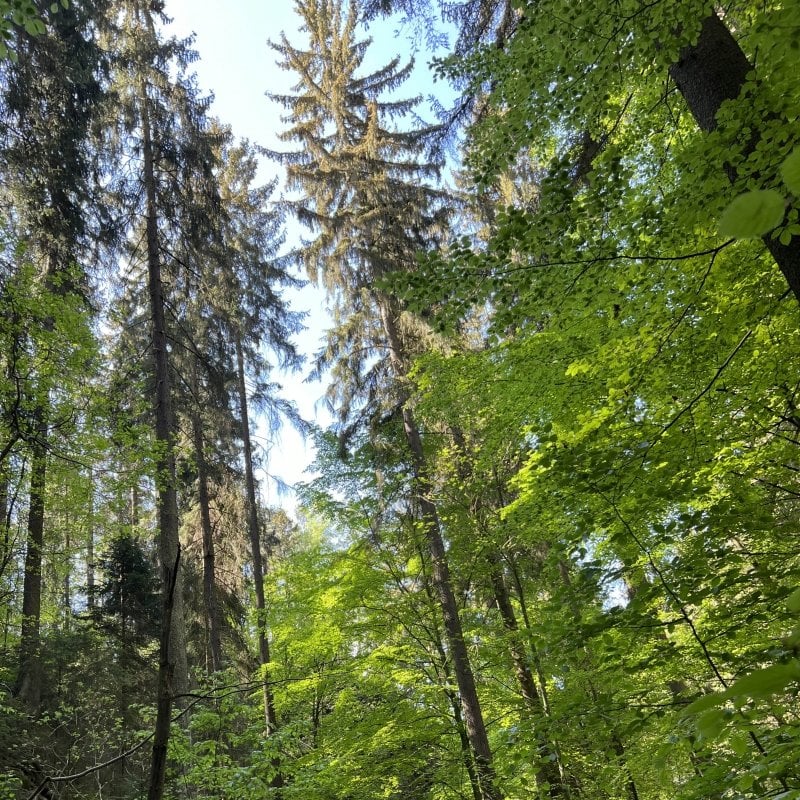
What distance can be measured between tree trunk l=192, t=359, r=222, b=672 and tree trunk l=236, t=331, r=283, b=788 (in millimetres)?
998

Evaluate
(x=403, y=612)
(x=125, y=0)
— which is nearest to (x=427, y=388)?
(x=403, y=612)

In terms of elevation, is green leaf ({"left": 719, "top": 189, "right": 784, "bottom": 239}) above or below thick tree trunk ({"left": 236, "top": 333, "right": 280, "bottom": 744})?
below

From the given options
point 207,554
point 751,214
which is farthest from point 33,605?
point 751,214

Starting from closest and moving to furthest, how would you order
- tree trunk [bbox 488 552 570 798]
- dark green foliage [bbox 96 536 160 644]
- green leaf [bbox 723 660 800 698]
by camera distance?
green leaf [bbox 723 660 800 698] → tree trunk [bbox 488 552 570 798] → dark green foliage [bbox 96 536 160 644]

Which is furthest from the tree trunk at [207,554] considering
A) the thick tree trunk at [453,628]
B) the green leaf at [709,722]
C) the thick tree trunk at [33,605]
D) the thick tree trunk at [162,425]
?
the green leaf at [709,722]

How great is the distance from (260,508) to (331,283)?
762 cm

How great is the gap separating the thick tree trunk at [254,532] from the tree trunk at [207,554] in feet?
3.29

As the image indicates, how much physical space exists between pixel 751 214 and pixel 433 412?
706cm

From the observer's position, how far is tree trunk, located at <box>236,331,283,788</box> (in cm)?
1097

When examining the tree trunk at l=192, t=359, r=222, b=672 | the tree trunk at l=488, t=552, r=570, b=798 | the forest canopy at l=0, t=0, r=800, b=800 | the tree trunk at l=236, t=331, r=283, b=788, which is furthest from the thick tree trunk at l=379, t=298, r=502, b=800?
the tree trunk at l=192, t=359, r=222, b=672

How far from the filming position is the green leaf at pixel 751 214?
55cm

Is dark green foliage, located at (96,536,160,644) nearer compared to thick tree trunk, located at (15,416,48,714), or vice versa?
thick tree trunk, located at (15,416,48,714)

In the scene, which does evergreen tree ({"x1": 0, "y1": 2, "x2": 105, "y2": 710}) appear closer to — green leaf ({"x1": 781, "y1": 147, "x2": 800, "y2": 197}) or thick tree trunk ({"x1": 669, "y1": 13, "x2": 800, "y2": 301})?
thick tree trunk ({"x1": 669, "y1": 13, "x2": 800, "y2": 301})

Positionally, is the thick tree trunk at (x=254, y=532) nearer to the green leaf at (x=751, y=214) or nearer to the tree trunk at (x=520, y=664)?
the tree trunk at (x=520, y=664)
